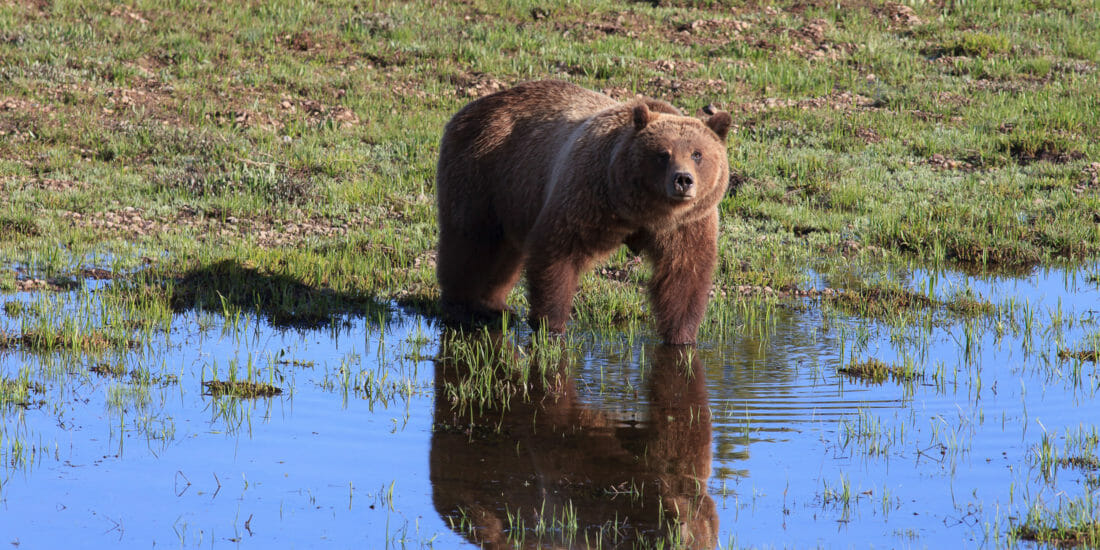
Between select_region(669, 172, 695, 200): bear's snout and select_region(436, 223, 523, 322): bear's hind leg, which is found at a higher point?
select_region(669, 172, 695, 200): bear's snout

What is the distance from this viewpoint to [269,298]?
28.9 feet

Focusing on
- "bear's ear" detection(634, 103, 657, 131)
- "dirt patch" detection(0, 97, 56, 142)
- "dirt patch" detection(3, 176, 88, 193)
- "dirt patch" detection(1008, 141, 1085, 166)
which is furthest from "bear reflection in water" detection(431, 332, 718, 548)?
"dirt patch" detection(1008, 141, 1085, 166)

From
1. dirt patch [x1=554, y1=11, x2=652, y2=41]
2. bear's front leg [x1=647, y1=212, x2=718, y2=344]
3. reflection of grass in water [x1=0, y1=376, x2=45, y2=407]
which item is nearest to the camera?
reflection of grass in water [x1=0, y1=376, x2=45, y2=407]

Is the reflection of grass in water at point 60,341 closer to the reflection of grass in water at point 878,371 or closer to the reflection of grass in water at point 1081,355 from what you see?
the reflection of grass in water at point 878,371

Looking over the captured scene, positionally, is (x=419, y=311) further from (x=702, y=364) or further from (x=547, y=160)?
(x=702, y=364)

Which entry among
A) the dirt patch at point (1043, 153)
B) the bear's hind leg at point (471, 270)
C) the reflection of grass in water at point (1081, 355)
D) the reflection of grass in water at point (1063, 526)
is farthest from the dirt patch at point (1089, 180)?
the reflection of grass in water at point (1063, 526)

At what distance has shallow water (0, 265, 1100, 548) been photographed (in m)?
4.71

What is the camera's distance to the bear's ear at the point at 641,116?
7289mm

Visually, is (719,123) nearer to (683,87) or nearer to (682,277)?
(682,277)

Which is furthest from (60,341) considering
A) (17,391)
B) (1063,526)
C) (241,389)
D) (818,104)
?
(818,104)

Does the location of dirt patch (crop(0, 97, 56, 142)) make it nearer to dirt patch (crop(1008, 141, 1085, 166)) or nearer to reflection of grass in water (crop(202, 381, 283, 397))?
reflection of grass in water (crop(202, 381, 283, 397))

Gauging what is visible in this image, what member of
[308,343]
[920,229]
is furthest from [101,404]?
[920,229]

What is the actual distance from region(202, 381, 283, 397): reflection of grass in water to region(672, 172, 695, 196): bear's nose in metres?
2.41

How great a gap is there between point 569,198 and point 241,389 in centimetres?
235
